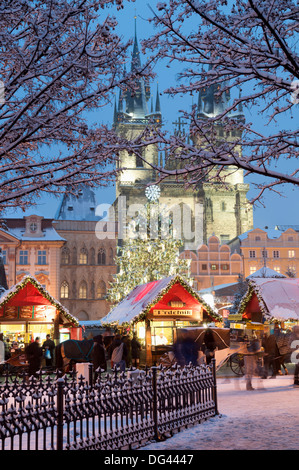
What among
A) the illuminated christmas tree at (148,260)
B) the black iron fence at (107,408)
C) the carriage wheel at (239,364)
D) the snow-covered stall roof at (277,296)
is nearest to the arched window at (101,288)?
the illuminated christmas tree at (148,260)

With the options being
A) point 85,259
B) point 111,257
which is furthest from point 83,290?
point 111,257

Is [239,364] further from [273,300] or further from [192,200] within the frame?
[192,200]

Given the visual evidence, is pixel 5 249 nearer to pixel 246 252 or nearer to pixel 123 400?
pixel 246 252

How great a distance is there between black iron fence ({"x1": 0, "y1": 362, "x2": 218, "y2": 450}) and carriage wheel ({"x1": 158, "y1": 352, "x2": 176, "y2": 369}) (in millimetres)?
7026

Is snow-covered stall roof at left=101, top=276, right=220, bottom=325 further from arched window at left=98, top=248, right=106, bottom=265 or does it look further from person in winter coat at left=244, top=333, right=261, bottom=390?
arched window at left=98, top=248, right=106, bottom=265

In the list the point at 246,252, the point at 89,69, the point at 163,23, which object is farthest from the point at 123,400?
the point at 246,252

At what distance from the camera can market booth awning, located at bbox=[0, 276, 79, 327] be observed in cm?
2330

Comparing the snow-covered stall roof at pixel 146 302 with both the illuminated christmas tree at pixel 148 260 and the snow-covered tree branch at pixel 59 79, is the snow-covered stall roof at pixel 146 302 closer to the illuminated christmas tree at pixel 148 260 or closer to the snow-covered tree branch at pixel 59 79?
the snow-covered tree branch at pixel 59 79

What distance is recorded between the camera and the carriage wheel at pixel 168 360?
17939mm

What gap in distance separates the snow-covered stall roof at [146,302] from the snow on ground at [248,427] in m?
7.06

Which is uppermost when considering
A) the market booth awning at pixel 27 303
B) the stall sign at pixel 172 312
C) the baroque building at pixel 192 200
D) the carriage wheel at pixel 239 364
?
the baroque building at pixel 192 200

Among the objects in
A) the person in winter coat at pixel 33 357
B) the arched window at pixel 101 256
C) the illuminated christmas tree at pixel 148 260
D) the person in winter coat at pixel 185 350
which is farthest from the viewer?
the arched window at pixel 101 256
